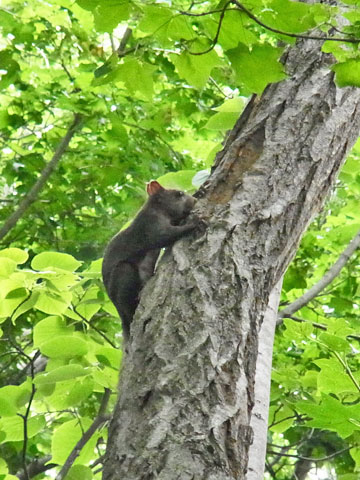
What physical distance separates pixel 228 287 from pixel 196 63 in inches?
31.1

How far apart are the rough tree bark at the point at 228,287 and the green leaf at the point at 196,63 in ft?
1.41

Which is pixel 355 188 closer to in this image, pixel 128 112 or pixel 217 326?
pixel 128 112

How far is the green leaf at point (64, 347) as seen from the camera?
2.74 metres

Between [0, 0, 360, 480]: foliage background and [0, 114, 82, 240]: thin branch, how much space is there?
3.6 inches

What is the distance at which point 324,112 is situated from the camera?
2.67m

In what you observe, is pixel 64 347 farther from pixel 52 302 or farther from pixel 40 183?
pixel 40 183

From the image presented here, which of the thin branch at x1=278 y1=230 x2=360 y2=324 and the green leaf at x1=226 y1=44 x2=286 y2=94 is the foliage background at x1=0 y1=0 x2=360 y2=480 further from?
the thin branch at x1=278 y1=230 x2=360 y2=324

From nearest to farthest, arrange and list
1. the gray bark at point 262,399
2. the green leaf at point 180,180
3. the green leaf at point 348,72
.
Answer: the green leaf at point 348,72, the gray bark at point 262,399, the green leaf at point 180,180

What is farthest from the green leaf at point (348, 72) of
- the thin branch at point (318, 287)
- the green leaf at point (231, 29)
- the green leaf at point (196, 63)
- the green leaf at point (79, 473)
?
the green leaf at point (79, 473)

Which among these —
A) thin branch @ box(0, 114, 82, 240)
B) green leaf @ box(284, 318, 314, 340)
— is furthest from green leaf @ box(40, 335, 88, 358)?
thin branch @ box(0, 114, 82, 240)

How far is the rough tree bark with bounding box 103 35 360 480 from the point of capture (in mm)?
1750

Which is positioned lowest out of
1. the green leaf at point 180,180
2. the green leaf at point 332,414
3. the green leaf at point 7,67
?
the green leaf at point 332,414

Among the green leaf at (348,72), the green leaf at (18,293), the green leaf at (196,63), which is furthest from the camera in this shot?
the green leaf at (18,293)

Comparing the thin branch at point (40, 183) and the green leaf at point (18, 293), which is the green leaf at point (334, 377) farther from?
the thin branch at point (40, 183)
